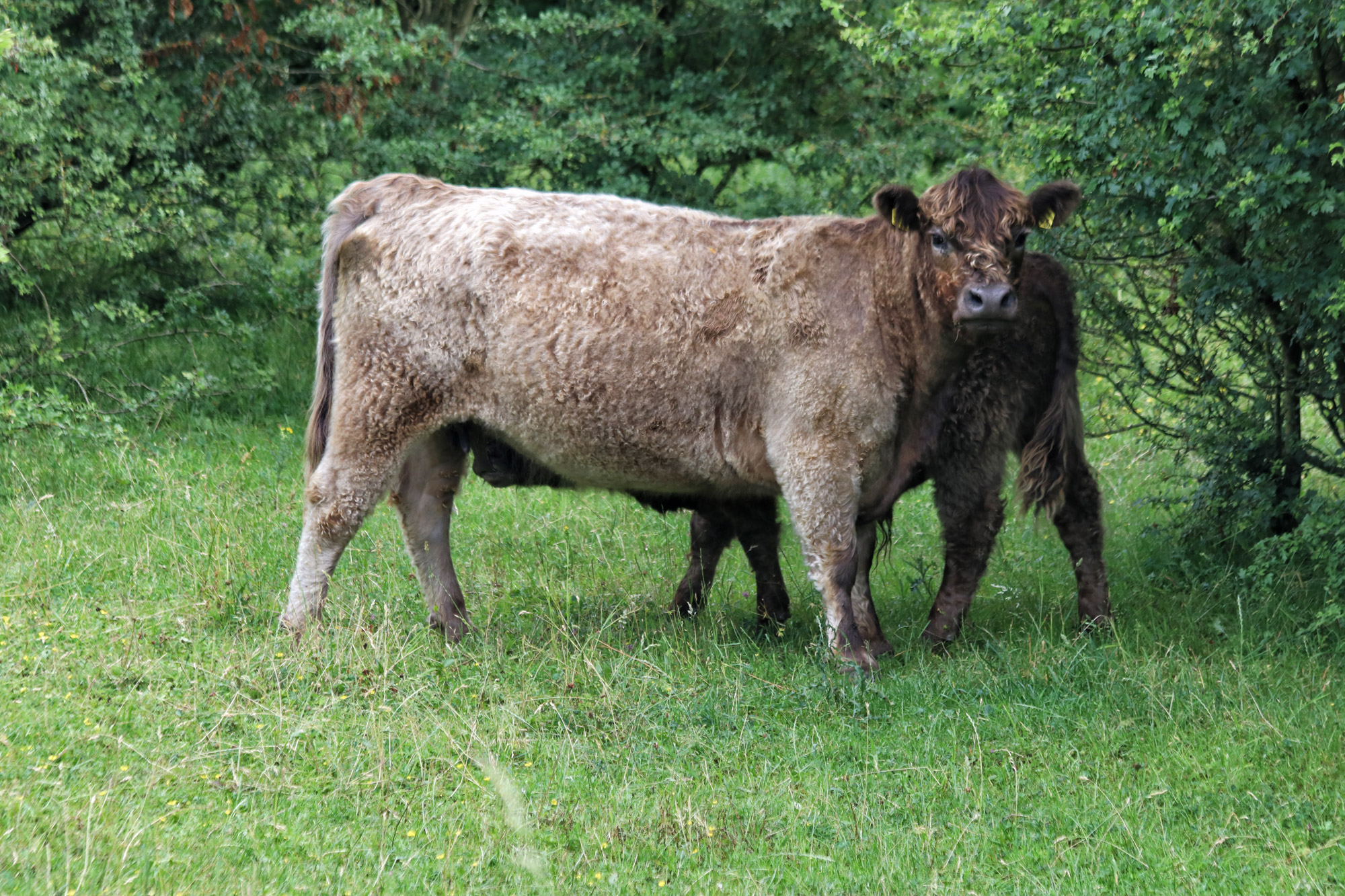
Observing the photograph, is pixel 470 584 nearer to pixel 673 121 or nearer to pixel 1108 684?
pixel 1108 684

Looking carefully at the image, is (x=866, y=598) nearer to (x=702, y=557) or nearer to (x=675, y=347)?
(x=702, y=557)

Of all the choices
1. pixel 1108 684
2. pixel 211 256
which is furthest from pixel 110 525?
pixel 1108 684

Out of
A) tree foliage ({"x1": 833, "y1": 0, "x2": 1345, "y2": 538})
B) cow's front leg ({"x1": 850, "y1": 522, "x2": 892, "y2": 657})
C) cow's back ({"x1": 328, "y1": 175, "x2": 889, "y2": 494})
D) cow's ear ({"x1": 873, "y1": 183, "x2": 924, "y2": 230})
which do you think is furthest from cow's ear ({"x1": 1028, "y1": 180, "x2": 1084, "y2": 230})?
cow's front leg ({"x1": 850, "y1": 522, "x2": 892, "y2": 657})

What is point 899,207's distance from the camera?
6137mm

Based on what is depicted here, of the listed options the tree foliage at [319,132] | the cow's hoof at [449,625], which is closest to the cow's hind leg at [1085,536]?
the cow's hoof at [449,625]

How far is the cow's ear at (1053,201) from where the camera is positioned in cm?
626

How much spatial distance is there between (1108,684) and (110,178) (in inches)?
309

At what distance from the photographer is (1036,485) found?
682cm

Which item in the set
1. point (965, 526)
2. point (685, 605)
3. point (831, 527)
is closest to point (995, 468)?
point (965, 526)

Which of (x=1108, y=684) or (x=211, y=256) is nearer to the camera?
(x=1108, y=684)

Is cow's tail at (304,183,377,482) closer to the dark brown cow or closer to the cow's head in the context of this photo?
the dark brown cow

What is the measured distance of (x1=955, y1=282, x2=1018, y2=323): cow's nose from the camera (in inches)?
229

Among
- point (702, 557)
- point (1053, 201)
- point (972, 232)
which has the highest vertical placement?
point (1053, 201)

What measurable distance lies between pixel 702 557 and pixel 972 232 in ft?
7.89
